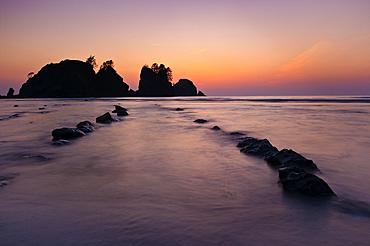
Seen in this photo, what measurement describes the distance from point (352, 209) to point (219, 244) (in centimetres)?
216

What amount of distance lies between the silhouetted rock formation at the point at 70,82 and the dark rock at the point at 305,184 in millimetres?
134264

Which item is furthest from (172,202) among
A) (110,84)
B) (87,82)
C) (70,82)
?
(110,84)

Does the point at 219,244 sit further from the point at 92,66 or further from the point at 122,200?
the point at 92,66

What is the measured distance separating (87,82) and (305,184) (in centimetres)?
15603

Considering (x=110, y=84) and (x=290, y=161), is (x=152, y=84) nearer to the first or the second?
(x=110, y=84)

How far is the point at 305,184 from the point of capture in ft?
11.4

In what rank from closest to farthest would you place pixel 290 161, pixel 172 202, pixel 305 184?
pixel 172 202, pixel 305 184, pixel 290 161

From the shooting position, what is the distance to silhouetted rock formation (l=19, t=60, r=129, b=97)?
4712 inches

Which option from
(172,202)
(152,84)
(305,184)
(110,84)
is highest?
(152,84)

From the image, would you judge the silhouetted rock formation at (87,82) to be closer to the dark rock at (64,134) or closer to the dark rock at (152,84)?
the dark rock at (152,84)

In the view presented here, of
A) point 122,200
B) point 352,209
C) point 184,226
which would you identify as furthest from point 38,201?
point 352,209

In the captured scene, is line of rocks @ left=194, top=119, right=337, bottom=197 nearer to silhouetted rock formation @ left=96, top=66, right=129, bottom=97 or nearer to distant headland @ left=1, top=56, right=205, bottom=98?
distant headland @ left=1, top=56, right=205, bottom=98

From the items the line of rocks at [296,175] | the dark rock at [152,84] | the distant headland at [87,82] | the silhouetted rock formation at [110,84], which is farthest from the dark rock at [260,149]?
the dark rock at [152,84]

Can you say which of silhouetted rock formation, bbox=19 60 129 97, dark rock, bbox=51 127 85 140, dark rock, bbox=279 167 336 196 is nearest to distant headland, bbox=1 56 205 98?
silhouetted rock formation, bbox=19 60 129 97
